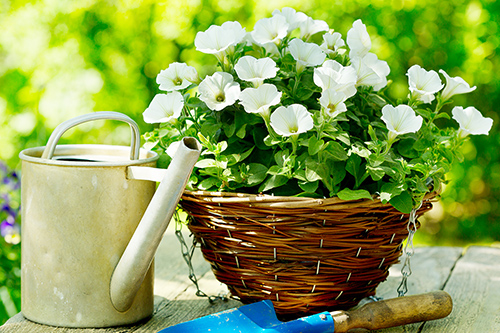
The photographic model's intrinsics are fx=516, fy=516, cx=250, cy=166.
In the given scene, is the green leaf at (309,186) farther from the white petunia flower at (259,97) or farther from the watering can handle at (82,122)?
the watering can handle at (82,122)

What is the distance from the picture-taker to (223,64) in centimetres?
87

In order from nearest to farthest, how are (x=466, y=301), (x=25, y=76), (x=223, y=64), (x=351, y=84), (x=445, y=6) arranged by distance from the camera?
(x=351, y=84), (x=223, y=64), (x=466, y=301), (x=445, y=6), (x=25, y=76)

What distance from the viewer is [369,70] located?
82cm

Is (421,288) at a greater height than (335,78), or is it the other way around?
(335,78)

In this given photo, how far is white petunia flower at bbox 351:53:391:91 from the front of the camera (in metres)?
0.82

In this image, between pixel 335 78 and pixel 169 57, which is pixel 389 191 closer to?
pixel 335 78

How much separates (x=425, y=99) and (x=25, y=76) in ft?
8.88

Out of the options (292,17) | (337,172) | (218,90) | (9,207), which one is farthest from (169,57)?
(337,172)

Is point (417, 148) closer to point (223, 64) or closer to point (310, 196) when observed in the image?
point (310, 196)

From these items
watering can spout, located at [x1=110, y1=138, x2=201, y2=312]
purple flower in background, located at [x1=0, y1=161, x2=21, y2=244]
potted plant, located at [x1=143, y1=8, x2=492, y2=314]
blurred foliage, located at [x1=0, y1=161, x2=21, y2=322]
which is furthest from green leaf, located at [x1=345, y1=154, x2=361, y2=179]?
purple flower in background, located at [x1=0, y1=161, x2=21, y2=244]

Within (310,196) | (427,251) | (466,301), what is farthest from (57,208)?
(427,251)

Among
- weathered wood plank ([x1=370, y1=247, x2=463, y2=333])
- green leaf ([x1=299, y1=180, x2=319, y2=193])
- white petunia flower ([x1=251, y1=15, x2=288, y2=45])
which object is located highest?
white petunia flower ([x1=251, y1=15, x2=288, y2=45])

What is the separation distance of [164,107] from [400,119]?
0.38 metres

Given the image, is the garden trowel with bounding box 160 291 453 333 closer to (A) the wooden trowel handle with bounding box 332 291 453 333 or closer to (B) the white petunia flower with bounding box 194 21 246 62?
(A) the wooden trowel handle with bounding box 332 291 453 333
